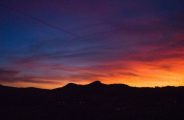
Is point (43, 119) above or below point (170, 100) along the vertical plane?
below

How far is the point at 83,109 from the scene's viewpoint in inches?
1491

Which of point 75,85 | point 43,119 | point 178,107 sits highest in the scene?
point 75,85

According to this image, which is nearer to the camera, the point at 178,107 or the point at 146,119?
the point at 146,119

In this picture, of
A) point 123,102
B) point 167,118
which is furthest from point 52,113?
point 167,118

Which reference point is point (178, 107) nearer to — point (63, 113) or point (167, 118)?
point (167, 118)

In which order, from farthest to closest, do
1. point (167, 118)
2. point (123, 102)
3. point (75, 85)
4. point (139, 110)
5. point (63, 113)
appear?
point (75, 85) → point (123, 102) → point (63, 113) → point (139, 110) → point (167, 118)

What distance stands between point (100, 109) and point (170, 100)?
32.3ft

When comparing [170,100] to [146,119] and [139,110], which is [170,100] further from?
[146,119]

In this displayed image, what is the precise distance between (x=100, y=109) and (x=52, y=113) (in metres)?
6.26

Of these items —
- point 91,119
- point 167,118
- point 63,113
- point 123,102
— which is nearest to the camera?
point 167,118

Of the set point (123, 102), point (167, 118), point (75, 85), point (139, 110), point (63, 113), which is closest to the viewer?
point (167, 118)

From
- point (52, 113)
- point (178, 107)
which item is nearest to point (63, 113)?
point (52, 113)

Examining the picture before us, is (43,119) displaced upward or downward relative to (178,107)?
downward

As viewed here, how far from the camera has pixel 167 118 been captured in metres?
28.3
